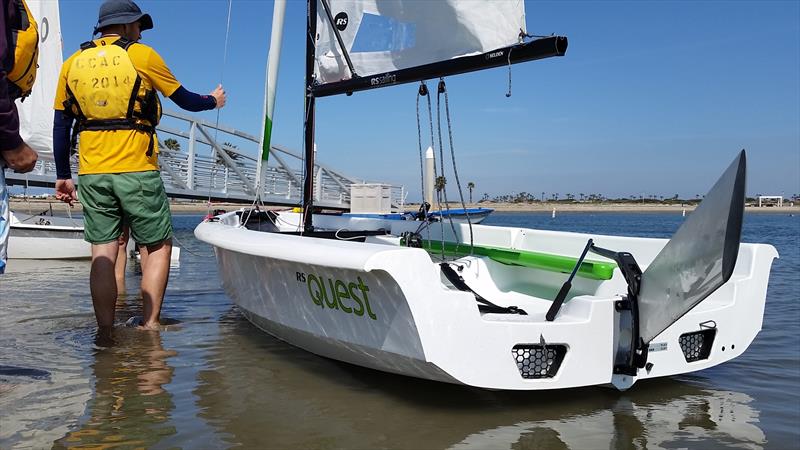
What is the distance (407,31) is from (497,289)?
83.2 inches

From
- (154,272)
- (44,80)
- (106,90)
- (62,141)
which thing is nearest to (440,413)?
(154,272)

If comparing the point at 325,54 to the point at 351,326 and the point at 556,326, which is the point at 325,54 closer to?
the point at 351,326

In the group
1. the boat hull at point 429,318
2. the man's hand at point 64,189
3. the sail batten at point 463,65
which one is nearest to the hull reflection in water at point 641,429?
the boat hull at point 429,318

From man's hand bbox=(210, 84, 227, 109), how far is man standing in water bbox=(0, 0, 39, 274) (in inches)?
63.6

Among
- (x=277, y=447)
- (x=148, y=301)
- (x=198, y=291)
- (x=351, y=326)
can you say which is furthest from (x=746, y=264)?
(x=198, y=291)

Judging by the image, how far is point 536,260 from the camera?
3994mm

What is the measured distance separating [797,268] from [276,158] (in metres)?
20.0

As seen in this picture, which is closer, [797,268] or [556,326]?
[556,326]

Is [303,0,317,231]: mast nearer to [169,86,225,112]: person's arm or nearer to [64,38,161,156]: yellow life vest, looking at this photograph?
[169,86,225,112]: person's arm

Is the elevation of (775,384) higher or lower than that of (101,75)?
lower

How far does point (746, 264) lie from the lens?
349 centimetres

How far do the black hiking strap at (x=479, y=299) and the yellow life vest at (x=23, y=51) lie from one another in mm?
2302

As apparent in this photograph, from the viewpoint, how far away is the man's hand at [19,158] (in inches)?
92.9

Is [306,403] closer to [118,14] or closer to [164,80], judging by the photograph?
[164,80]
